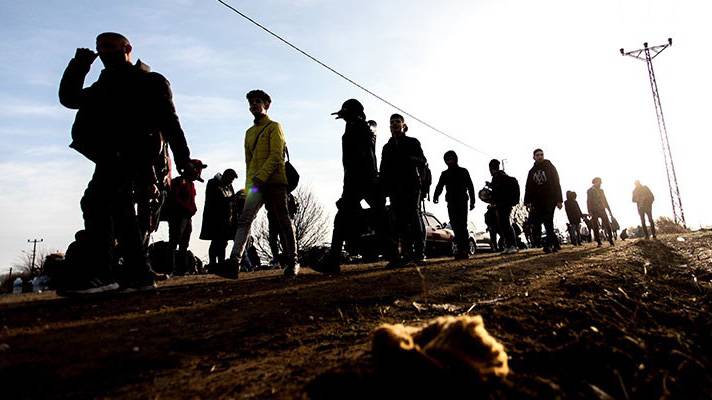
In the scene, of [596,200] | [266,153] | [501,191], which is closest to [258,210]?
[266,153]

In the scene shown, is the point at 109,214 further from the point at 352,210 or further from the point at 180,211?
the point at 180,211

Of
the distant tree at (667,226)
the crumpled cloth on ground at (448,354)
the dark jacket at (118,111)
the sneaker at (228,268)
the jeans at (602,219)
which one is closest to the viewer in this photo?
the crumpled cloth on ground at (448,354)

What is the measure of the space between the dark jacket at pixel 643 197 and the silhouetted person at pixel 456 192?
24.0 ft

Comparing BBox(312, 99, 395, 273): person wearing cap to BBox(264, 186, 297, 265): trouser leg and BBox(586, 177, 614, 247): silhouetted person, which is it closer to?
BBox(264, 186, 297, 265): trouser leg

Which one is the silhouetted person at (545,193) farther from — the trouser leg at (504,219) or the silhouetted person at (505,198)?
the trouser leg at (504,219)

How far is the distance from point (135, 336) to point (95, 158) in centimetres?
178

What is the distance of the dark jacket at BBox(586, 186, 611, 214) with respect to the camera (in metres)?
12.2

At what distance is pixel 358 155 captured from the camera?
5344mm

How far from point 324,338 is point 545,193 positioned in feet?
24.7

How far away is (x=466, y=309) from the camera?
9.31 feet

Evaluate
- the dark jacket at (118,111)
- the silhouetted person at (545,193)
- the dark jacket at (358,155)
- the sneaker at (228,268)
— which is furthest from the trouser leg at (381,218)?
the silhouetted person at (545,193)

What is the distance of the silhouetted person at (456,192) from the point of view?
7.74 meters

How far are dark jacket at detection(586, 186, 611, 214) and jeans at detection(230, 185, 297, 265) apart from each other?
10536 millimetres

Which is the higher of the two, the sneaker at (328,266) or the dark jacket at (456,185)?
the dark jacket at (456,185)
